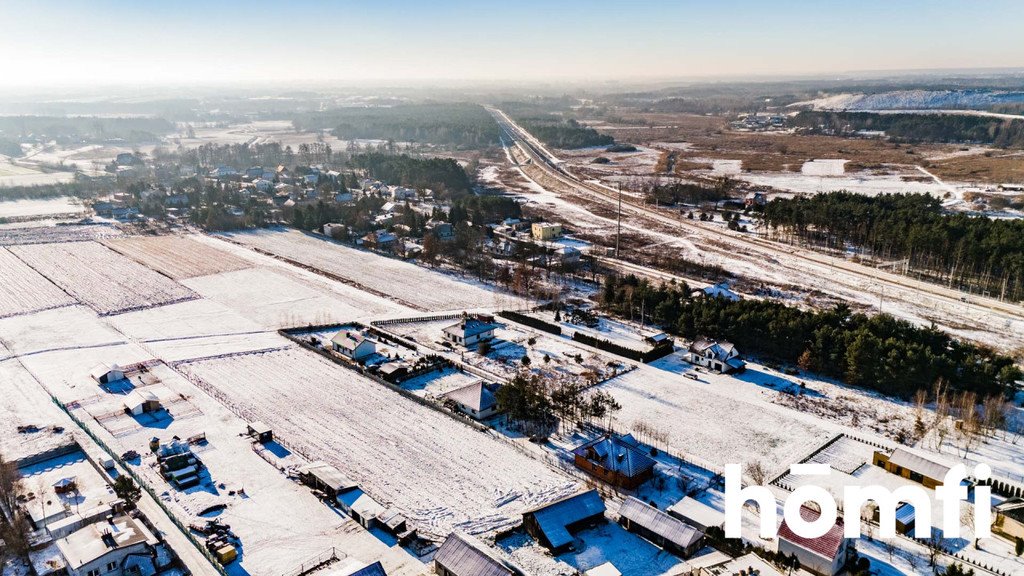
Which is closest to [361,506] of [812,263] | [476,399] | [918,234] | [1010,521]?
[476,399]

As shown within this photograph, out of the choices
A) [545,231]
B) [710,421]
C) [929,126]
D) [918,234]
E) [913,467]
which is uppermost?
[929,126]

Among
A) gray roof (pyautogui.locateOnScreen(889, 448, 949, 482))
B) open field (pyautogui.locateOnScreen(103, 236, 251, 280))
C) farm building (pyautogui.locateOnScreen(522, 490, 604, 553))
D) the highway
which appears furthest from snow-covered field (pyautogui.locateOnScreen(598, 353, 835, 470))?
open field (pyautogui.locateOnScreen(103, 236, 251, 280))

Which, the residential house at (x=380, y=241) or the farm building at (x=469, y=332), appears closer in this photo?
the farm building at (x=469, y=332)

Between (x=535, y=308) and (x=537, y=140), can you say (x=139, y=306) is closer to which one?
(x=535, y=308)

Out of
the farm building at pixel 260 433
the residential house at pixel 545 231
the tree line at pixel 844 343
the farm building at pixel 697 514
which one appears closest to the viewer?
the farm building at pixel 697 514

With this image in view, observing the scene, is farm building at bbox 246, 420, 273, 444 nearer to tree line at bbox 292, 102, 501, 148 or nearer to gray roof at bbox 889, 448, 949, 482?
gray roof at bbox 889, 448, 949, 482

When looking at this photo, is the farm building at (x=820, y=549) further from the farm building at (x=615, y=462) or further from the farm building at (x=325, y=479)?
the farm building at (x=325, y=479)

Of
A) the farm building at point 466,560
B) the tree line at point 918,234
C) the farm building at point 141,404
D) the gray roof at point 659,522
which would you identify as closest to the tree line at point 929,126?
the tree line at point 918,234

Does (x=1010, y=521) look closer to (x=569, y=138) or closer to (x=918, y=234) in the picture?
(x=918, y=234)
